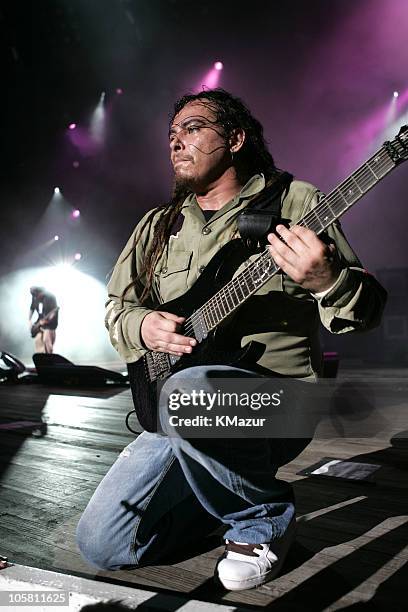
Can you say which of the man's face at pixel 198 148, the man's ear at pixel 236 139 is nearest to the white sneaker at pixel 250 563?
the man's face at pixel 198 148

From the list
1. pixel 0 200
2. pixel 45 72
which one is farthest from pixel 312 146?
pixel 0 200

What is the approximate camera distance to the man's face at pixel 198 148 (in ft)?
6.79

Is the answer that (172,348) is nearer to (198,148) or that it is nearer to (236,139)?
(198,148)

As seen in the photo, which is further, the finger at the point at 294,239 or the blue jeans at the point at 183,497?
the blue jeans at the point at 183,497

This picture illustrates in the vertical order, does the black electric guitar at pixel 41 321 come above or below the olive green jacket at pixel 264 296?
above

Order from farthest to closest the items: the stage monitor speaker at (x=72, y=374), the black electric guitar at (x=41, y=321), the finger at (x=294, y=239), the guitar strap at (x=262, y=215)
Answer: the black electric guitar at (x=41, y=321)
the stage monitor speaker at (x=72, y=374)
the guitar strap at (x=262, y=215)
the finger at (x=294, y=239)

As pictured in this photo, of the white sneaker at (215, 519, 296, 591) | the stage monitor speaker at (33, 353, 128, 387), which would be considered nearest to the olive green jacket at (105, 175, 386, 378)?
the white sneaker at (215, 519, 296, 591)

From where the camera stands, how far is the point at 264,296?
1.79m

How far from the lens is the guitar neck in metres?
1.52

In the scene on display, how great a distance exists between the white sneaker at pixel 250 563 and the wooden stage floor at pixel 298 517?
3 cm

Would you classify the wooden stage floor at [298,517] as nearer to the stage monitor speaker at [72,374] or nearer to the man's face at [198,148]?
the man's face at [198,148]

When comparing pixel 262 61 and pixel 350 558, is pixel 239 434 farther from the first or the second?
pixel 262 61

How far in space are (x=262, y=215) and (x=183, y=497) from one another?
1101mm

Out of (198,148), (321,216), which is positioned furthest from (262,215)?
(198,148)
